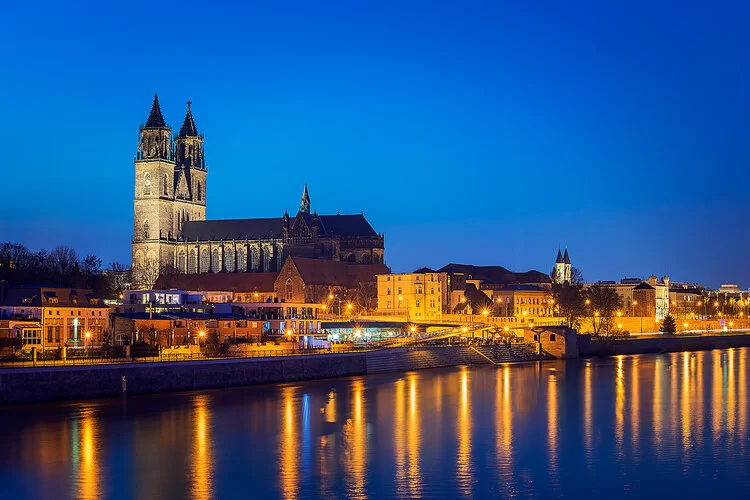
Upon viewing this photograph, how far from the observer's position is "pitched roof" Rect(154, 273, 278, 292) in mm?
132250

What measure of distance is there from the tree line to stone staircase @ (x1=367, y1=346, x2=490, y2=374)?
33016 mm

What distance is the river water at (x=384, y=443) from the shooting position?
3244 centimetres

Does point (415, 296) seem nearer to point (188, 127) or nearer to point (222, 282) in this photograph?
point (222, 282)

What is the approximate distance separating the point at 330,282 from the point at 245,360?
2637 inches

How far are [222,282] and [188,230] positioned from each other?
30.3m

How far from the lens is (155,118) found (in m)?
163

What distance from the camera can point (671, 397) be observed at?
57688mm

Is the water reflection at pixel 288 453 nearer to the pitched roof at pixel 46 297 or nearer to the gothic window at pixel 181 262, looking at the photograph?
the pitched roof at pixel 46 297

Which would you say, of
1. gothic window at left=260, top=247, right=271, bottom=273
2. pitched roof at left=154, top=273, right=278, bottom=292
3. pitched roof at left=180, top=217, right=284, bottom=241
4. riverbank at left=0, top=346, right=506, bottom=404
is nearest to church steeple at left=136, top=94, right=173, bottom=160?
pitched roof at left=180, top=217, right=284, bottom=241

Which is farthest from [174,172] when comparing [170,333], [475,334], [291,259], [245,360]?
[245,360]

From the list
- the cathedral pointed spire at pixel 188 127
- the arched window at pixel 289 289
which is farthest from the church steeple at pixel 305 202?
the arched window at pixel 289 289

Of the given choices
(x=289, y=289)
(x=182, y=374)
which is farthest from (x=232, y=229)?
(x=182, y=374)

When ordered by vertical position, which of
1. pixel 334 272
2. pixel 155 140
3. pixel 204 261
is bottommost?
pixel 334 272

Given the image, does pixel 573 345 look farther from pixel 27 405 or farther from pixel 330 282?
pixel 27 405
